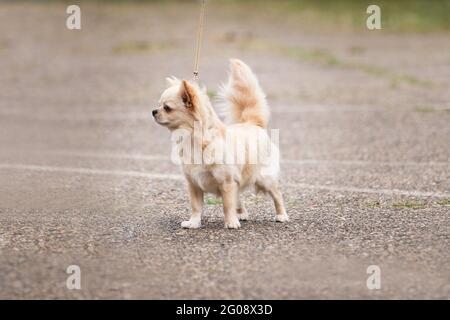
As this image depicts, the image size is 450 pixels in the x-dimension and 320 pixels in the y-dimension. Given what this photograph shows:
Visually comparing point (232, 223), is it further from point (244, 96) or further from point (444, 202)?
point (444, 202)

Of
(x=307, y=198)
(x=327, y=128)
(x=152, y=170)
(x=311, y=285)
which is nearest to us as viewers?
(x=311, y=285)

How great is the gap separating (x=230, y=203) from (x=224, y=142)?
0.51 metres

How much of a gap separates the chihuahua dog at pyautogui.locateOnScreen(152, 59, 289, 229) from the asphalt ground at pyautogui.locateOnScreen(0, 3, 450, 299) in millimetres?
294

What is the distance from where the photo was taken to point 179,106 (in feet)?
21.3

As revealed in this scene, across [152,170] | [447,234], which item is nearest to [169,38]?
[152,170]

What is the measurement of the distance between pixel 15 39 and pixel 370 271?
22.8m

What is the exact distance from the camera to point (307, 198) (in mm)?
8172

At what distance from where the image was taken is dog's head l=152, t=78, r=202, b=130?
6457 millimetres

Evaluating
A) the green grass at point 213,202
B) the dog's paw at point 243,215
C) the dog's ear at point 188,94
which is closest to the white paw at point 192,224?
the dog's paw at point 243,215

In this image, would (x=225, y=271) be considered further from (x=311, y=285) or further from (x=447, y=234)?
(x=447, y=234)

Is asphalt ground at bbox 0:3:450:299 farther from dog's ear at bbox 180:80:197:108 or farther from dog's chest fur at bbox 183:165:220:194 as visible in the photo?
dog's ear at bbox 180:80:197:108

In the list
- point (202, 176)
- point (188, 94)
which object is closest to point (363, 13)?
point (202, 176)

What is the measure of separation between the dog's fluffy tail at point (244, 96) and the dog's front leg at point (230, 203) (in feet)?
2.72
